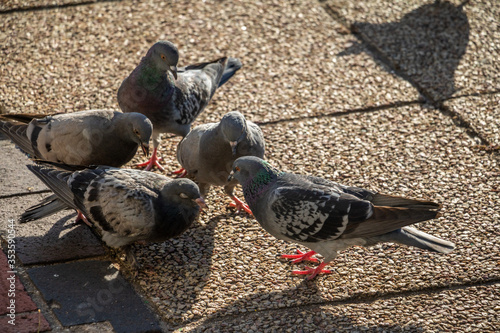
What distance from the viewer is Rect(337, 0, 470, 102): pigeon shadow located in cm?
777

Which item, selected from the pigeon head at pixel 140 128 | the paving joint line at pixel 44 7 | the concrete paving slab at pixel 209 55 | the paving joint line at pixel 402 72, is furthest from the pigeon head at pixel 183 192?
the paving joint line at pixel 44 7

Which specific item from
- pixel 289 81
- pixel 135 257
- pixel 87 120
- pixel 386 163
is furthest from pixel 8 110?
pixel 386 163

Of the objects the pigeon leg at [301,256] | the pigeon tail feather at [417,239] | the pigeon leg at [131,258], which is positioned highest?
the pigeon tail feather at [417,239]

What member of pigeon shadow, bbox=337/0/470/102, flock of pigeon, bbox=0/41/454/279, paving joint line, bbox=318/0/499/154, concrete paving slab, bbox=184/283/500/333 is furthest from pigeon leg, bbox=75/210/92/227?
pigeon shadow, bbox=337/0/470/102

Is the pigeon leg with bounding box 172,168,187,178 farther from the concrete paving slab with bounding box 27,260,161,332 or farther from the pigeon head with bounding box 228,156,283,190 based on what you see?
the concrete paving slab with bounding box 27,260,161,332

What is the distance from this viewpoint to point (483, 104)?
23.9 ft

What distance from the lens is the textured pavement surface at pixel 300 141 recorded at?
466 cm

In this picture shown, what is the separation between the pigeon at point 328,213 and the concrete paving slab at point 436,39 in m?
3.19

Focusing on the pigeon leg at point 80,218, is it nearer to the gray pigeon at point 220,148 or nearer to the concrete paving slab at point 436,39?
the gray pigeon at point 220,148

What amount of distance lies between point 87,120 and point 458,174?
3728mm

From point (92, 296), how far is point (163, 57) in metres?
2.55

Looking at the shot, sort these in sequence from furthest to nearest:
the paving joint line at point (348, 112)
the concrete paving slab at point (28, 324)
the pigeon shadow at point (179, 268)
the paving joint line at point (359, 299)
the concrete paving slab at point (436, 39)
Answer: the concrete paving slab at point (436, 39) → the paving joint line at point (348, 112) → the pigeon shadow at point (179, 268) → the paving joint line at point (359, 299) → the concrete paving slab at point (28, 324)

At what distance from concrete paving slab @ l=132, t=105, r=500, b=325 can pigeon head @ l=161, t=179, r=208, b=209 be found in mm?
564

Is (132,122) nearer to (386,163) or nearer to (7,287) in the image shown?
(7,287)
